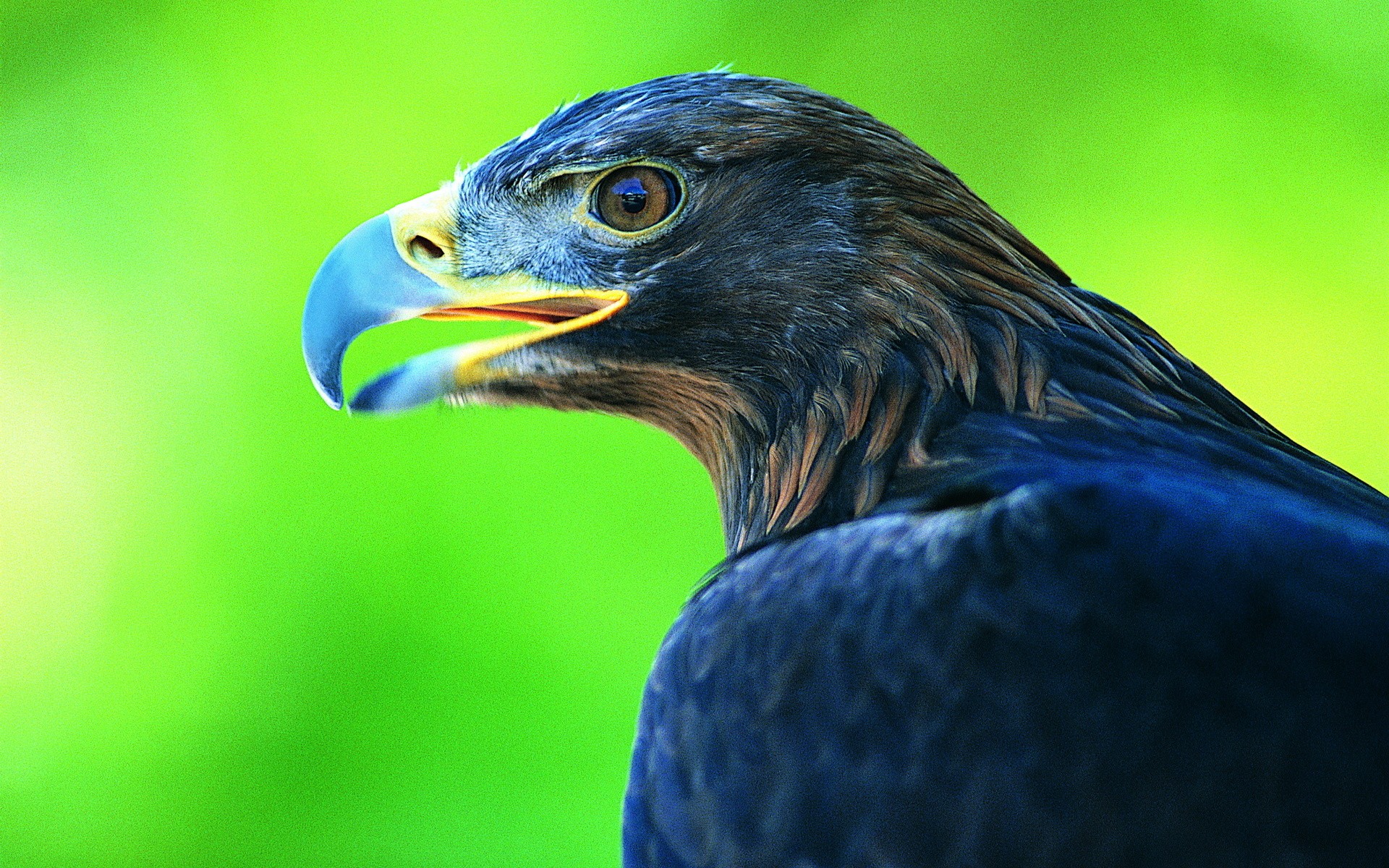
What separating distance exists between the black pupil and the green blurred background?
7.79ft

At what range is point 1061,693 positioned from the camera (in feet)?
4.48

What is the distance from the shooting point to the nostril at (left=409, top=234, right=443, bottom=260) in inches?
80.5

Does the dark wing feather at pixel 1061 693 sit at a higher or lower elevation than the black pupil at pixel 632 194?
lower

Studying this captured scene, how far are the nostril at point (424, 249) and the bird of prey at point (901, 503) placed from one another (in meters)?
0.02

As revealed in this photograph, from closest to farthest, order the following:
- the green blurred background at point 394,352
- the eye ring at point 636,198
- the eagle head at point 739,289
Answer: the eagle head at point 739,289 < the eye ring at point 636,198 < the green blurred background at point 394,352

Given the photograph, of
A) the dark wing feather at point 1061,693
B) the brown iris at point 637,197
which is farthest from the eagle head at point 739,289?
the dark wing feather at point 1061,693

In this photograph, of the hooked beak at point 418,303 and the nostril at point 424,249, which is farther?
the nostril at point 424,249

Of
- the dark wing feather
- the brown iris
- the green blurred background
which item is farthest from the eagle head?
the green blurred background

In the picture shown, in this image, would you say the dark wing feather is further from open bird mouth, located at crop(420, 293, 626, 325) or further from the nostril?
the nostril

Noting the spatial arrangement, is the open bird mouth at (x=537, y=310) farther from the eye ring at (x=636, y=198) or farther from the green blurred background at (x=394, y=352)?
the green blurred background at (x=394, y=352)

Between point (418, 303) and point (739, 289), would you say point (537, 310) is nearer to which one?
point (418, 303)

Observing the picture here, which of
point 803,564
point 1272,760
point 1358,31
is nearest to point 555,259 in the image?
point 803,564

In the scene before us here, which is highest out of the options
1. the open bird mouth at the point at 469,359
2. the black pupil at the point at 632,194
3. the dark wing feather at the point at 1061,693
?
the black pupil at the point at 632,194

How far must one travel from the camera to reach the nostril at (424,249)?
204 centimetres
